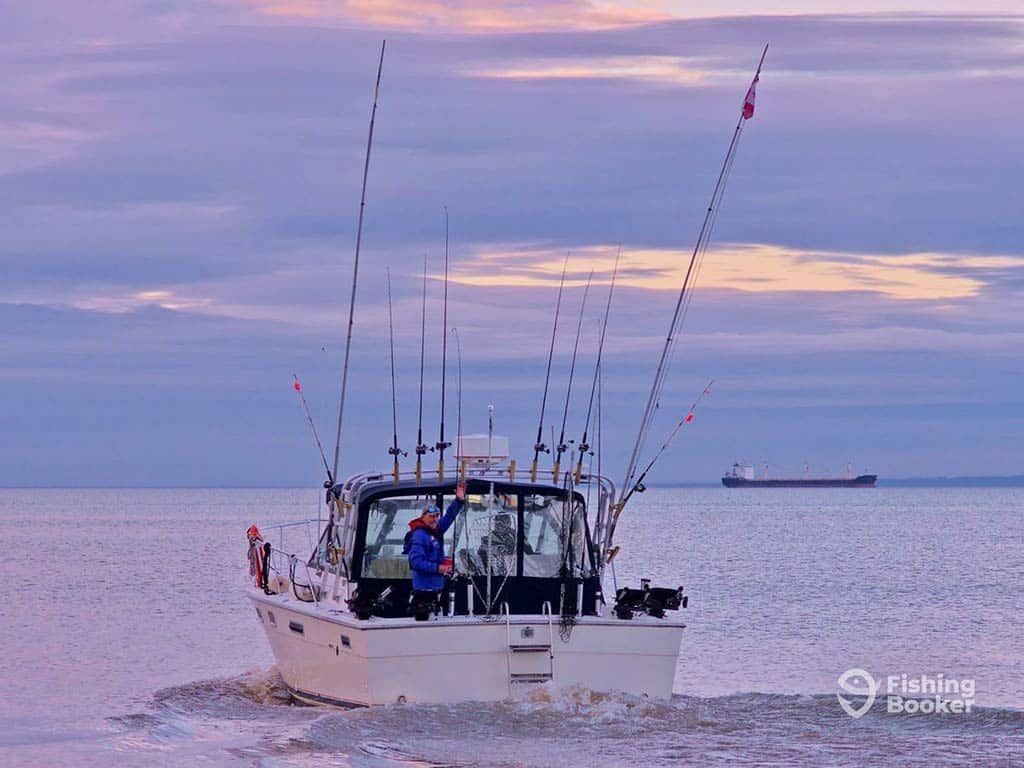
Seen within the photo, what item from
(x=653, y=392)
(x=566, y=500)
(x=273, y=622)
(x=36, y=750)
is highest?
(x=653, y=392)

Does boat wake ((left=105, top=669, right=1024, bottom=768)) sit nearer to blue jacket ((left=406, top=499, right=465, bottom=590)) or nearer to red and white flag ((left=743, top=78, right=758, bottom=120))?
blue jacket ((left=406, top=499, right=465, bottom=590))

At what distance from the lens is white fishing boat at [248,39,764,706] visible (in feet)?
58.0

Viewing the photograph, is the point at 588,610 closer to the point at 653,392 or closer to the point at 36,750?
the point at 653,392

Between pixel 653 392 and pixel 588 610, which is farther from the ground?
pixel 653 392

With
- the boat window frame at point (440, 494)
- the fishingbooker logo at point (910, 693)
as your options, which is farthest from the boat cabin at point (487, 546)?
the fishingbooker logo at point (910, 693)

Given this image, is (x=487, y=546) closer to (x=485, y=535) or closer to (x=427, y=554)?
(x=485, y=535)

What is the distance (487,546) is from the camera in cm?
1916

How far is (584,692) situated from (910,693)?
831cm

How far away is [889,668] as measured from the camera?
28.9 metres

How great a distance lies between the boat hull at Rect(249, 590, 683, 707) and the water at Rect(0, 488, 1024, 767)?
183 millimetres

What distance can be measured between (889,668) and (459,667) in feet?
43.7

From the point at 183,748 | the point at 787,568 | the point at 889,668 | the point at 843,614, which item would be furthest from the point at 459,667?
the point at 787,568

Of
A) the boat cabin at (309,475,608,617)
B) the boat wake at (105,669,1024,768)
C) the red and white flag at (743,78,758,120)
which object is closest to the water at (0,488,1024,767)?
the boat wake at (105,669,1024,768)

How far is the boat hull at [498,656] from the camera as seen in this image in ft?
57.9
